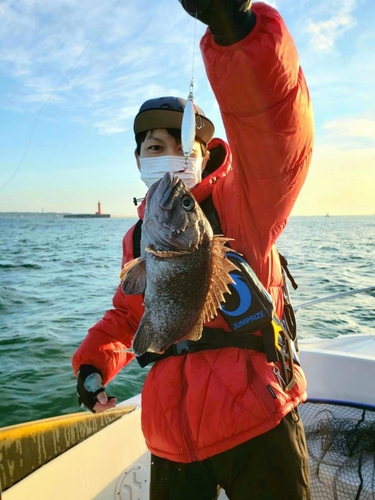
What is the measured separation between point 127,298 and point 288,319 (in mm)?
983

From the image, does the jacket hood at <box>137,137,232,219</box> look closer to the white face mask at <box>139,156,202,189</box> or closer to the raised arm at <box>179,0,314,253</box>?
the white face mask at <box>139,156,202,189</box>

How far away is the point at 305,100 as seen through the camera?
5.47 ft

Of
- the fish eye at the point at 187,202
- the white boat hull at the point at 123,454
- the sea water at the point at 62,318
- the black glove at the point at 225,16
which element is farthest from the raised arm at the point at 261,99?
the sea water at the point at 62,318

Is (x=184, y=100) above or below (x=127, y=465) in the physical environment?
above

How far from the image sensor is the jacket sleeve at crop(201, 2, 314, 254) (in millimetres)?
1514

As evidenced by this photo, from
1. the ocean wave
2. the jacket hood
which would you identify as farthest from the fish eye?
the ocean wave

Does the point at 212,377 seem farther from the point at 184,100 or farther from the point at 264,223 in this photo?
the point at 184,100

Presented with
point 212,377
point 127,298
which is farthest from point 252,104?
point 127,298

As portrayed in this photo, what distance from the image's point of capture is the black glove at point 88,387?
2348 millimetres

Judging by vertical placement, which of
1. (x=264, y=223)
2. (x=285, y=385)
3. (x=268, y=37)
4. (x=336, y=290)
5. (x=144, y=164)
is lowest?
(x=336, y=290)

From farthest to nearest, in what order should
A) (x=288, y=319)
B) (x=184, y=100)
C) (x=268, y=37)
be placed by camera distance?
(x=184, y=100) → (x=288, y=319) → (x=268, y=37)

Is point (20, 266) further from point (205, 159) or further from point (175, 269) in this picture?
point (175, 269)

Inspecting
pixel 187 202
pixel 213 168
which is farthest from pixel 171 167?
pixel 187 202

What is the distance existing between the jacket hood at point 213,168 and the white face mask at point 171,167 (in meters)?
0.08
